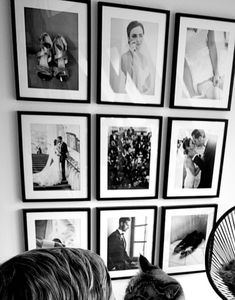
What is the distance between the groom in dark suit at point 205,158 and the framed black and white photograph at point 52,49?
612 mm

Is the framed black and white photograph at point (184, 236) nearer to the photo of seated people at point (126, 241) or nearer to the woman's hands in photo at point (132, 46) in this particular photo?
the photo of seated people at point (126, 241)

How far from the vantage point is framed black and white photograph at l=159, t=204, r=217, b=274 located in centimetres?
123

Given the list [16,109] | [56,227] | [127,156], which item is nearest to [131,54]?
[127,156]

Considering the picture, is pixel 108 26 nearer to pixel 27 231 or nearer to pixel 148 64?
pixel 148 64

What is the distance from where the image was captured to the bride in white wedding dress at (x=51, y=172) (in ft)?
3.50

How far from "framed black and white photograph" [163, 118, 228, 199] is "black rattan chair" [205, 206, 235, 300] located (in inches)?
10.5

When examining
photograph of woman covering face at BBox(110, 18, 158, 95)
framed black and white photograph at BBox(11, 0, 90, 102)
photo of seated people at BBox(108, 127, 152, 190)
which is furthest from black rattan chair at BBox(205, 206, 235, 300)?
framed black and white photograph at BBox(11, 0, 90, 102)

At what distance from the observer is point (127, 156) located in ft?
3.69

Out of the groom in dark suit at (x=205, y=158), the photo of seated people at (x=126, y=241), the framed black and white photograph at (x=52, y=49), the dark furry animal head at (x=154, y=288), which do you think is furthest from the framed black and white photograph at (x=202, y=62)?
the dark furry animal head at (x=154, y=288)

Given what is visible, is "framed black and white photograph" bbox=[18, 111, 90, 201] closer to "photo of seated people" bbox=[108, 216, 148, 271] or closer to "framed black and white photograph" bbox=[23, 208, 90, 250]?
"framed black and white photograph" bbox=[23, 208, 90, 250]

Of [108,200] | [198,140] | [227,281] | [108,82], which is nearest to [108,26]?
[108,82]

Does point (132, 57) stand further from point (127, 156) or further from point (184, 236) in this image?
point (184, 236)

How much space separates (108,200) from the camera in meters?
1.15

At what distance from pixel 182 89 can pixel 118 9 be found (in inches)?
18.7
